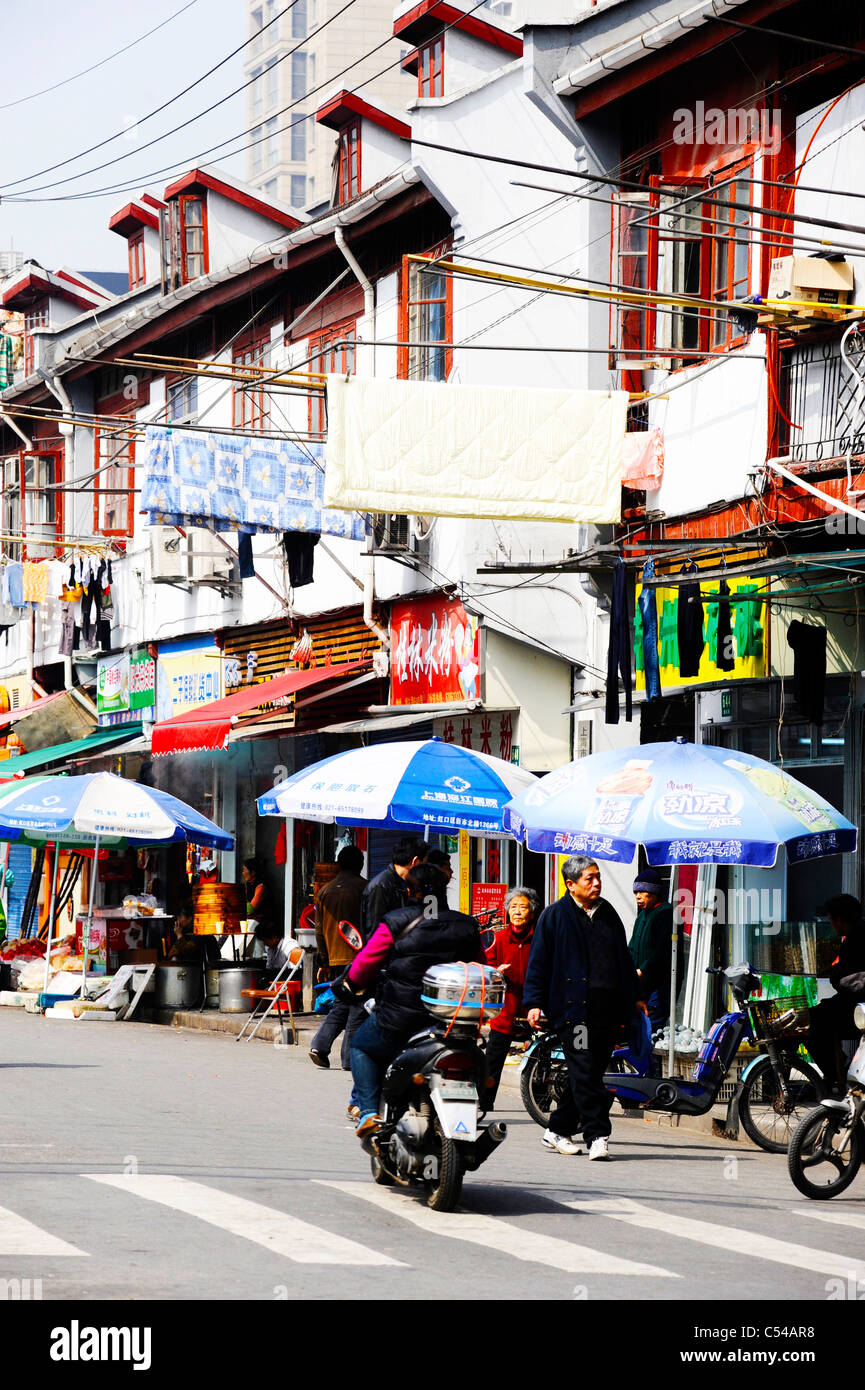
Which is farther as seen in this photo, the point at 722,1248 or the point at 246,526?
the point at 246,526

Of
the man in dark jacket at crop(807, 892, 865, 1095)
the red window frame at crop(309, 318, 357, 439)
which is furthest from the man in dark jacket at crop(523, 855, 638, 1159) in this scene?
the red window frame at crop(309, 318, 357, 439)

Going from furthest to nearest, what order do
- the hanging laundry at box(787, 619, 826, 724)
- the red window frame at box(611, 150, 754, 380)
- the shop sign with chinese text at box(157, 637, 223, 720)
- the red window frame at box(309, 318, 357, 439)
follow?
the shop sign with chinese text at box(157, 637, 223, 720)
the red window frame at box(309, 318, 357, 439)
the red window frame at box(611, 150, 754, 380)
the hanging laundry at box(787, 619, 826, 724)

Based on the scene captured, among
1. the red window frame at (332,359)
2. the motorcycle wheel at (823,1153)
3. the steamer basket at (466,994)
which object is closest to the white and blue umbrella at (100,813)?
the red window frame at (332,359)

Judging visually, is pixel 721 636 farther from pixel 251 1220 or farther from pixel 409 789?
pixel 251 1220

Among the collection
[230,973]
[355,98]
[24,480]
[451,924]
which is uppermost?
[355,98]

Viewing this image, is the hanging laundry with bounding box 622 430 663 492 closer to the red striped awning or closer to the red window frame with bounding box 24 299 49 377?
the red striped awning

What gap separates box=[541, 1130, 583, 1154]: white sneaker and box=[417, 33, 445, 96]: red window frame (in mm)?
15176

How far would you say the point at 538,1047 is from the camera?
1377 cm

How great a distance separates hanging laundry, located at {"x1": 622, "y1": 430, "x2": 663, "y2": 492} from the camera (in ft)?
61.0

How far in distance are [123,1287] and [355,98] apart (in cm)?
2106

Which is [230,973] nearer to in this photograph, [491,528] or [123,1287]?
[491,528]

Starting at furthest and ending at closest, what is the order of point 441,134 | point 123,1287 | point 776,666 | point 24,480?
point 24,480 → point 441,134 → point 776,666 → point 123,1287

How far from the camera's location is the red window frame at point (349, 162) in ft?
86.0

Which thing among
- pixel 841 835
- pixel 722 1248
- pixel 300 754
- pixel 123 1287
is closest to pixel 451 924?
pixel 722 1248
